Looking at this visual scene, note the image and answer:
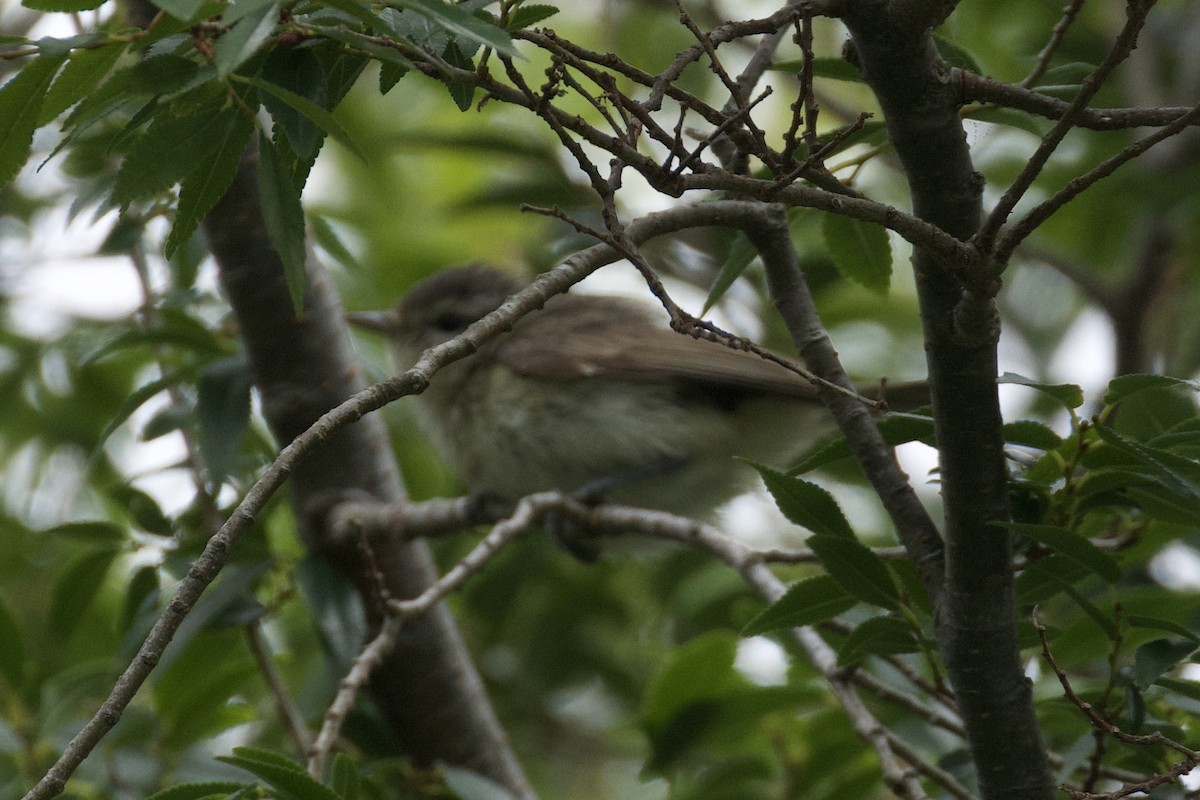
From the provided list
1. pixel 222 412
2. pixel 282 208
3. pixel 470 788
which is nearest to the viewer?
pixel 282 208

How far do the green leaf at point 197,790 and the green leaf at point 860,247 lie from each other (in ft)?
4.81

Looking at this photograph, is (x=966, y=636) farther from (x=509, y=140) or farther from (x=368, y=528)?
(x=509, y=140)

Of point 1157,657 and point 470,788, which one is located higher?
point 470,788

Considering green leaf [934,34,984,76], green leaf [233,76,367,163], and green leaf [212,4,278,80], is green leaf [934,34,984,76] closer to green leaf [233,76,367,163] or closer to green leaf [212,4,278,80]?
green leaf [233,76,367,163]

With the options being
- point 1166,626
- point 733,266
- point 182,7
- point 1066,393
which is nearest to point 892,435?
point 1066,393

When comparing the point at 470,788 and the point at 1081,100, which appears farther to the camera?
the point at 470,788

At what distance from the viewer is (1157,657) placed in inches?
89.0

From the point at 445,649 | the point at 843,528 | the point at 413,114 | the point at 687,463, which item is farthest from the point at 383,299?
the point at 843,528

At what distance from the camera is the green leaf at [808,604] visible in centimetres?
236

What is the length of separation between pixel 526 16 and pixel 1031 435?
1072mm

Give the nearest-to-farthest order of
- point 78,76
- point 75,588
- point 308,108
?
point 308,108
point 78,76
point 75,588

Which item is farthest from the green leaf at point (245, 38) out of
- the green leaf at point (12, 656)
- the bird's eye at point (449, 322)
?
the bird's eye at point (449, 322)

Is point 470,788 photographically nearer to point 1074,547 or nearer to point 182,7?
point 1074,547

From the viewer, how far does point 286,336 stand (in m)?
4.07
